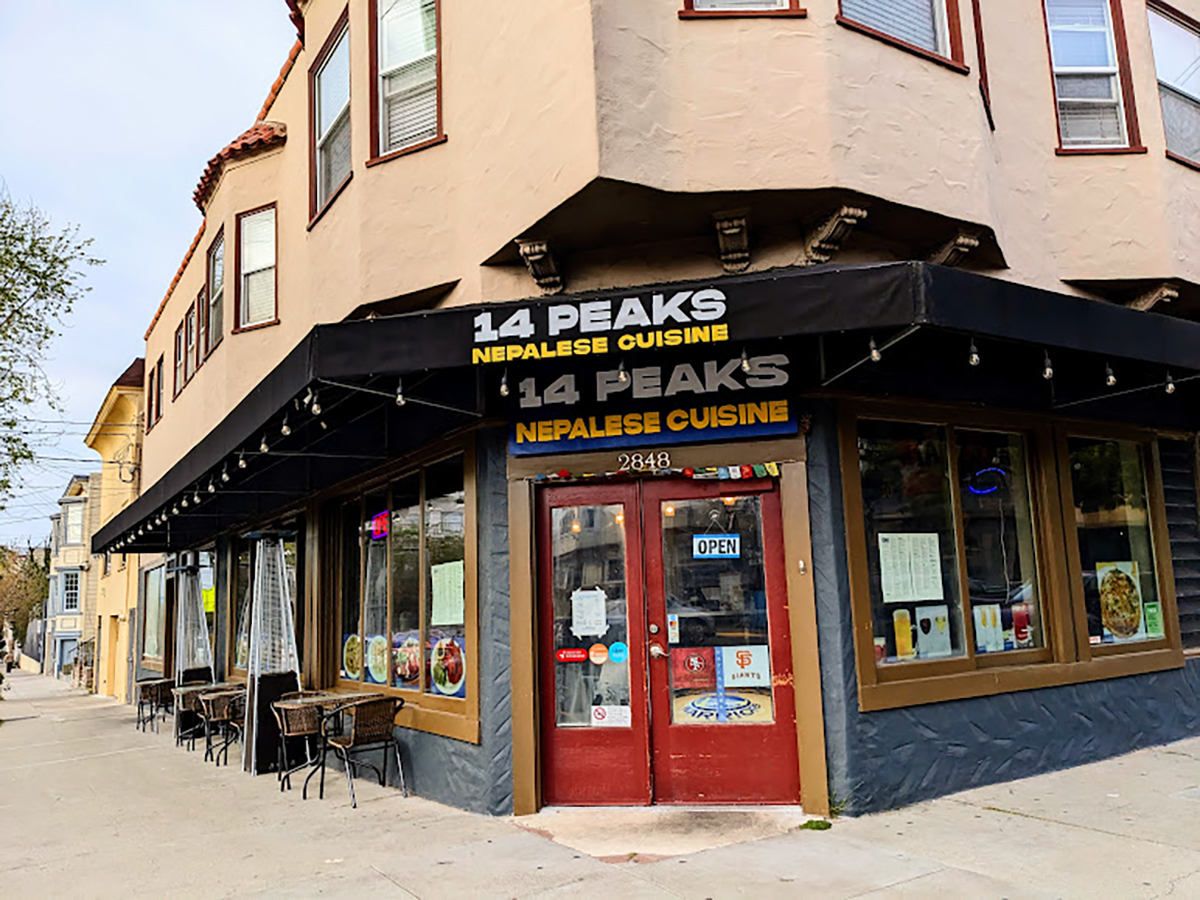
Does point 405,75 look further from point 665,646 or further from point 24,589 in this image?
point 24,589

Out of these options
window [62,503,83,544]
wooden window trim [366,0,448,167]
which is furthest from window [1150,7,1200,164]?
window [62,503,83,544]

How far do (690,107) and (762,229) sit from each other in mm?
1038

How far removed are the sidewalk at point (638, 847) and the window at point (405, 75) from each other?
5.71 m

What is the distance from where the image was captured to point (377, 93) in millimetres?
8484

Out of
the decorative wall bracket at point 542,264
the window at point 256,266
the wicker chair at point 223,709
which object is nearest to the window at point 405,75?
the decorative wall bracket at point 542,264

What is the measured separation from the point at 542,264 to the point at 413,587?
3480 mm

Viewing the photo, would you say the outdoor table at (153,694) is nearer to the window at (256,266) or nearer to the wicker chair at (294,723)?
the window at (256,266)

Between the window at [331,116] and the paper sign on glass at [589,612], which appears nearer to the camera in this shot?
the paper sign on glass at [589,612]

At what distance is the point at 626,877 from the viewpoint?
5453mm

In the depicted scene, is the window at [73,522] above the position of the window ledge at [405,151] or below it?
above

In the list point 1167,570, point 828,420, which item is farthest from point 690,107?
point 1167,570

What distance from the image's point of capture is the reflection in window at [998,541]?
7906 mm

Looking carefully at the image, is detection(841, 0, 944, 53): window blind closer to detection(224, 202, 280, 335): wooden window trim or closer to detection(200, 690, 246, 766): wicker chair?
detection(224, 202, 280, 335): wooden window trim

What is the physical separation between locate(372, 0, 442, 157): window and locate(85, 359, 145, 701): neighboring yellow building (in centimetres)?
1801
